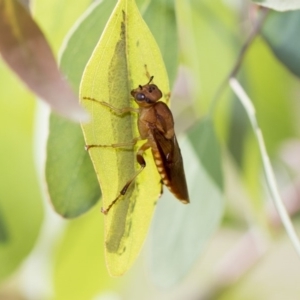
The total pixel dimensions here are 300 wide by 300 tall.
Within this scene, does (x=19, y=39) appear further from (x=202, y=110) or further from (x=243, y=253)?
(x=243, y=253)

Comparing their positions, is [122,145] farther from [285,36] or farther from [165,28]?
[285,36]

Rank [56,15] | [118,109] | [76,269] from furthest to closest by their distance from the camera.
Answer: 1. [76,269]
2. [56,15]
3. [118,109]

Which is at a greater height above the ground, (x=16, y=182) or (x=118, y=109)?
(x=118, y=109)

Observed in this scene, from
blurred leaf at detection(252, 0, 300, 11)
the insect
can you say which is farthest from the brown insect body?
blurred leaf at detection(252, 0, 300, 11)

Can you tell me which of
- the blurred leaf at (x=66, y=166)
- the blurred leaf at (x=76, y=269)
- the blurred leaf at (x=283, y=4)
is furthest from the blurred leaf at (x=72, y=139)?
the blurred leaf at (x=76, y=269)

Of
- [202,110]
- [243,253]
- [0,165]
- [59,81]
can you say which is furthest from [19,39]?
[243,253]

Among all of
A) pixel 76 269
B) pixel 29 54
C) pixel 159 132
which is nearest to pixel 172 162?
pixel 159 132
